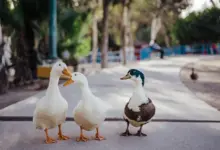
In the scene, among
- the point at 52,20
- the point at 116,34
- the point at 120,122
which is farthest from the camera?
the point at 116,34

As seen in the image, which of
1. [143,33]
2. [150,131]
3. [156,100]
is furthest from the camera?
[143,33]

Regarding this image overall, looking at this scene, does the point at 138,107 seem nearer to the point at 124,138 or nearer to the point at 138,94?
the point at 138,94

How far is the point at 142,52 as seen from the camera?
26797mm

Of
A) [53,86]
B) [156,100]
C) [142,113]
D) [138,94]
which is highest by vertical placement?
[53,86]

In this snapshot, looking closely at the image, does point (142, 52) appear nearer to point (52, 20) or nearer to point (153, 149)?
point (52, 20)

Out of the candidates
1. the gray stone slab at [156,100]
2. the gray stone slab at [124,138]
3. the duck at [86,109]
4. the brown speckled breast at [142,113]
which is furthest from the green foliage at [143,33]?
the duck at [86,109]

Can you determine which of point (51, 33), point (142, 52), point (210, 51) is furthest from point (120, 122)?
point (210, 51)

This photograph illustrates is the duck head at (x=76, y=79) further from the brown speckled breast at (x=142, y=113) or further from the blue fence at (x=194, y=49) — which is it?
the blue fence at (x=194, y=49)

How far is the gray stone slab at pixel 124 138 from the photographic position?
4.21m

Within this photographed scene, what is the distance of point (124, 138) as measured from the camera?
180 inches

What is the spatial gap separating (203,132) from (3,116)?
3455 mm

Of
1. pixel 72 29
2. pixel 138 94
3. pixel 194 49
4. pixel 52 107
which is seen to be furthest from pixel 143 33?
pixel 52 107

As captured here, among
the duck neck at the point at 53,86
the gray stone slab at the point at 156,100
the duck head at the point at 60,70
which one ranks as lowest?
the gray stone slab at the point at 156,100

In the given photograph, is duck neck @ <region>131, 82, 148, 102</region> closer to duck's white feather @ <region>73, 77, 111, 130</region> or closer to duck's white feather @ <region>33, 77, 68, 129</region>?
duck's white feather @ <region>73, 77, 111, 130</region>
